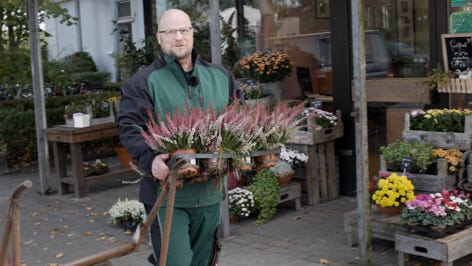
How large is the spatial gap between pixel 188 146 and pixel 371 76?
450 centimetres

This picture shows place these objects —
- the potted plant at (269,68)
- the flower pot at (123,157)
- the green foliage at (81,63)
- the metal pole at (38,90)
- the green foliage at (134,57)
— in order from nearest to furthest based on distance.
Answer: the potted plant at (269,68), the metal pole at (38,90), the flower pot at (123,157), the green foliage at (134,57), the green foliage at (81,63)

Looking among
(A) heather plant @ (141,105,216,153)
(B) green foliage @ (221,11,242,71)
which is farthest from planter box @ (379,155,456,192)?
(B) green foliage @ (221,11,242,71)

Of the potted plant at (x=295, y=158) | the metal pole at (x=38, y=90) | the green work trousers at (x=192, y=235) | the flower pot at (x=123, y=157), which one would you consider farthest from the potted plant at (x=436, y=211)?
the flower pot at (x=123, y=157)

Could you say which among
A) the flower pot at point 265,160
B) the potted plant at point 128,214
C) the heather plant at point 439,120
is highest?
the flower pot at point 265,160

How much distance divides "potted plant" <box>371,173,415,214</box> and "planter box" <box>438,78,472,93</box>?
109 centimetres

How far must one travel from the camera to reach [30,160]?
11.1m

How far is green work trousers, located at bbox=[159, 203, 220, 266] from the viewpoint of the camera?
11.7 ft

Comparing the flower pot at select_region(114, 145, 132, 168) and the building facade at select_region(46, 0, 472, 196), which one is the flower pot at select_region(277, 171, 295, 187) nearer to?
the building facade at select_region(46, 0, 472, 196)

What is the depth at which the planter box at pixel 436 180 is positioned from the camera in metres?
5.58

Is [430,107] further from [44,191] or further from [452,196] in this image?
[44,191]

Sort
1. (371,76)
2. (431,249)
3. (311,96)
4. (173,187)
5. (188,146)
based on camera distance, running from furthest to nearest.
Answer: (311,96)
(371,76)
(431,249)
(188,146)
(173,187)

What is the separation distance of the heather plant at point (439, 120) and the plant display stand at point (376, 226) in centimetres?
83

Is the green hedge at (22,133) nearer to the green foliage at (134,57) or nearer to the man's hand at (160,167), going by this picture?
the green foliage at (134,57)

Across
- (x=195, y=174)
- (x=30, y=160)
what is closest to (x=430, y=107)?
(x=195, y=174)
